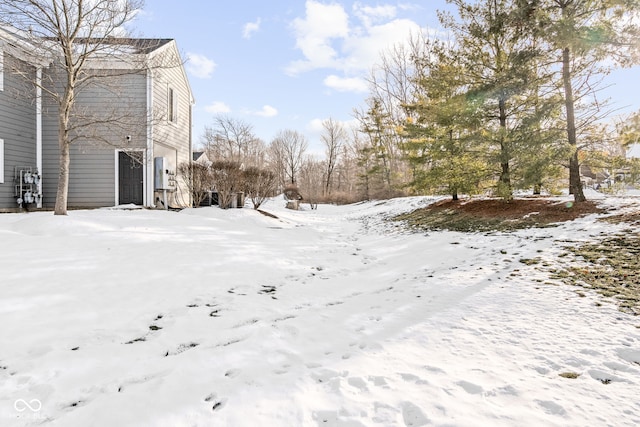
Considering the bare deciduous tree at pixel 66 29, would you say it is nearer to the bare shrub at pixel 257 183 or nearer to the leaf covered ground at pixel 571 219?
the bare shrub at pixel 257 183

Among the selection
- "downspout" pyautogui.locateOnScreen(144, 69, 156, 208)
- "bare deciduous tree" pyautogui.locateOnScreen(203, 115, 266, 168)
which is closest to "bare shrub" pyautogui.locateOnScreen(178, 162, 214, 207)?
"downspout" pyautogui.locateOnScreen(144, 69, 156, 208)

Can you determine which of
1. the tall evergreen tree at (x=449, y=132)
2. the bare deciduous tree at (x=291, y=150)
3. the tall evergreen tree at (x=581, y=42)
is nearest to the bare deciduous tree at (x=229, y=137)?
the bare deciduous tree at (x=291, y=150)

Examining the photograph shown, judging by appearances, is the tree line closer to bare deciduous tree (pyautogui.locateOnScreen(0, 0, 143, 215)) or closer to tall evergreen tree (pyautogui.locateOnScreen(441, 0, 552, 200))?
tall evergreen tree (pyautogui.locateOnScreen(441, 0, 552, 200))

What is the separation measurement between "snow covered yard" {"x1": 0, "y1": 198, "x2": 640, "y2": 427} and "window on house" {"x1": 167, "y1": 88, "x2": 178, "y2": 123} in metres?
9.13

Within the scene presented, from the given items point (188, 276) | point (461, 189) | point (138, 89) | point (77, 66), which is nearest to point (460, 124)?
point (461, 189)

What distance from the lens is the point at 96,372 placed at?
2.14 metres

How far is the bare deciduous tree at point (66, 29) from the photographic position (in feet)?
21.8

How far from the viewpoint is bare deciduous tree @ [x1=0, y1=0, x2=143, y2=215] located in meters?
6.65

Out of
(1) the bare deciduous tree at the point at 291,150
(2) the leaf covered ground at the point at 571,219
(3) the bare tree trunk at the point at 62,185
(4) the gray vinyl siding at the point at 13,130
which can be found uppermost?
(1) the bare deciduous tree at the point at 291,150

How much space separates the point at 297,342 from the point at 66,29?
829 centimetres

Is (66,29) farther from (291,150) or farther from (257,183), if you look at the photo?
(291,150)

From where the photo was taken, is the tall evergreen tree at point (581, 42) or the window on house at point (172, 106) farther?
the window on house at point (172, 106)

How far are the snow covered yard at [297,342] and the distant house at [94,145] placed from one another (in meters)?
6.41

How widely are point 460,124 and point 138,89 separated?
10.6 meters
